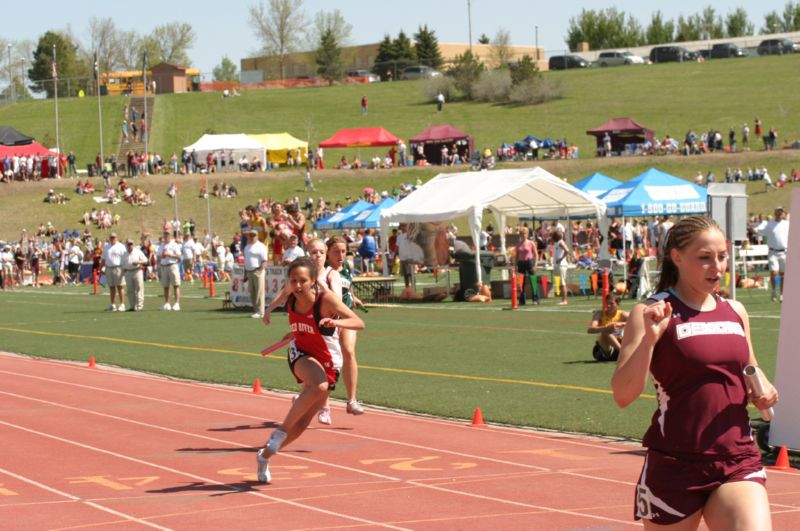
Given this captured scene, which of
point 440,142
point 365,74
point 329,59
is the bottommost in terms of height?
point 440,142

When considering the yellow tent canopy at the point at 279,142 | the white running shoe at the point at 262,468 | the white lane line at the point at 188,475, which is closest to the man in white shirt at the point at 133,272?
the white lane line at the point at 188,475

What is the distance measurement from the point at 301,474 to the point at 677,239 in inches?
227

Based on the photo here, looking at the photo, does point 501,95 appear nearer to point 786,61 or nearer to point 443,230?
point 786,61

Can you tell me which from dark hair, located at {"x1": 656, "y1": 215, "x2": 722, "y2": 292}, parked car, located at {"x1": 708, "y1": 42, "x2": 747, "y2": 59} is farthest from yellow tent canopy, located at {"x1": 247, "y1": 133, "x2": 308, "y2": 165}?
dark hair, located at {"x1": 656, "y1": 215, "x2": 722, "y2": 292}

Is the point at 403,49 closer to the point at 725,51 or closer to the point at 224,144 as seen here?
the point at 725,51

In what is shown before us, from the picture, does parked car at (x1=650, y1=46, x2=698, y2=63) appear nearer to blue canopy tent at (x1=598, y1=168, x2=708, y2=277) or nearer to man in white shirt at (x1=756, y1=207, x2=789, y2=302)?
blue canopy tent at (x1=598, y1=168, x2=708, y2=277)

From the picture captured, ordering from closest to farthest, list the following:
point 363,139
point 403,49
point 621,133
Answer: point 363,139, point 621,133, point 403,49

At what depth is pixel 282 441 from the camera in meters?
9.84

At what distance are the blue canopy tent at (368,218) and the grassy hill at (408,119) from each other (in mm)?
18592

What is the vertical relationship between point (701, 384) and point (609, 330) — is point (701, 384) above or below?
above

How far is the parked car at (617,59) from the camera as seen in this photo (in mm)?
118250

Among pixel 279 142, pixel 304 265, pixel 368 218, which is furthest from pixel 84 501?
pixel 279 142

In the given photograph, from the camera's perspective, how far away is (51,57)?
484 ft

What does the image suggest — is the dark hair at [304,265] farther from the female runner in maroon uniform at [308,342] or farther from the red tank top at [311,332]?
the red tank top at [311,332]
